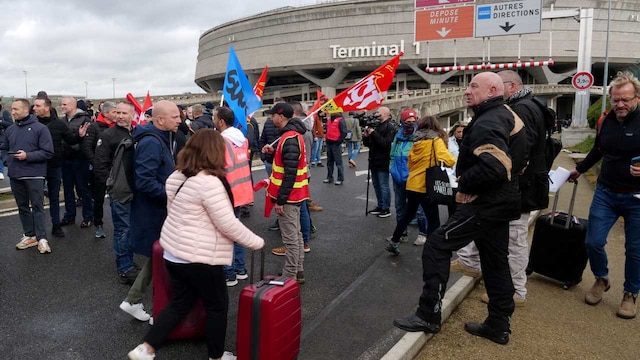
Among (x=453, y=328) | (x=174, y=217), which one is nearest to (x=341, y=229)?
(x=453, y=328)

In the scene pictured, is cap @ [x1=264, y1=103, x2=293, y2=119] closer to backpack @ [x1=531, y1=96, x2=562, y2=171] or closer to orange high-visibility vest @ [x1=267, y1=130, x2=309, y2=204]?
orange high-visibility vest @ [x1=267, y1=130, x2=309, y2=204]

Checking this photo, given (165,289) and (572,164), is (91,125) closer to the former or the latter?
(165,289)

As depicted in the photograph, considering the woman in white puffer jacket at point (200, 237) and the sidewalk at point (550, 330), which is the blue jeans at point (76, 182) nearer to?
the woman in white puffer jacket at point (200, 237)

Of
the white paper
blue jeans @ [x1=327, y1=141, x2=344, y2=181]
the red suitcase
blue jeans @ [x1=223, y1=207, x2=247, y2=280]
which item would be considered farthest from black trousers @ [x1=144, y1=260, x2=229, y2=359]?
blue jeans @ [x1=327, y1=141, x2=344, y2=181]

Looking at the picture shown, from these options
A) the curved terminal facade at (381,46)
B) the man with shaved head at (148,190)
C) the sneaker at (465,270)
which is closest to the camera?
the man with shaved head at (148,190)

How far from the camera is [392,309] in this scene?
429cm

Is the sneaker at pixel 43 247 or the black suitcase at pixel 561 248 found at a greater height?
the black suitcase at pixel 561 248

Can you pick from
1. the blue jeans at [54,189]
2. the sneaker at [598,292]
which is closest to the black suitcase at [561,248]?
the sneaker at [598,292]

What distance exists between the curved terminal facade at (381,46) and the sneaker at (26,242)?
51.1 metres

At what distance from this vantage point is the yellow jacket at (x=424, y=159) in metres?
5.39

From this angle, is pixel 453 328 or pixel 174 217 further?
pixel 453 328

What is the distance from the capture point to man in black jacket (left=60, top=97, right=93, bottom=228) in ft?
21.7

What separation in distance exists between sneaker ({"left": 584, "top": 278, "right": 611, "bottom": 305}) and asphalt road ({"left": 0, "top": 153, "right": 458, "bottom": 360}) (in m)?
1.26

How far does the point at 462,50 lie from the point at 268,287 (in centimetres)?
5821
